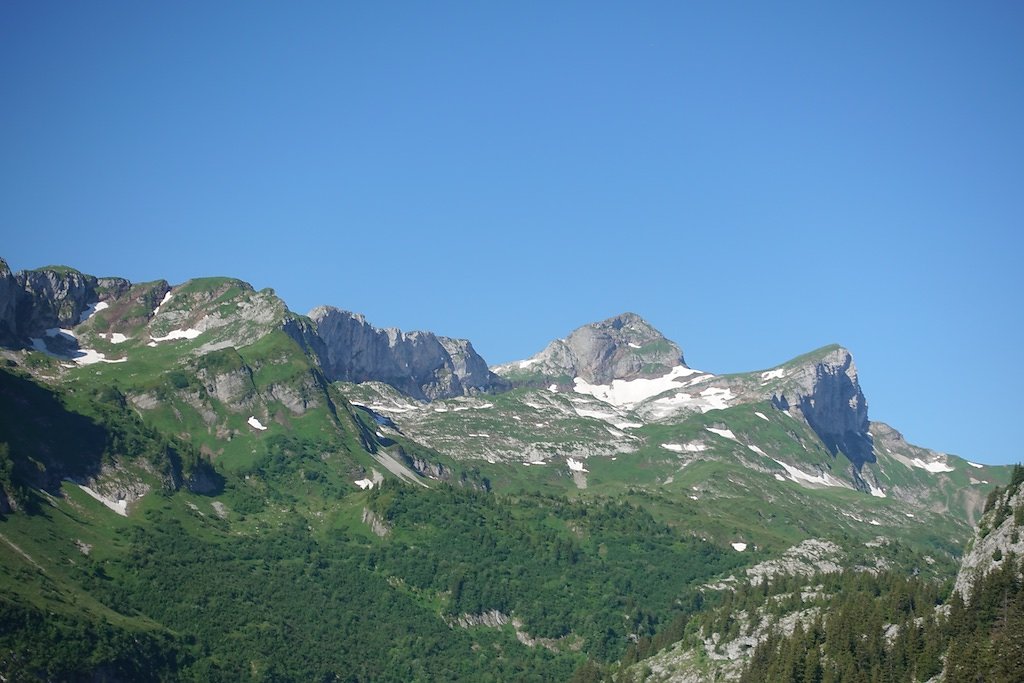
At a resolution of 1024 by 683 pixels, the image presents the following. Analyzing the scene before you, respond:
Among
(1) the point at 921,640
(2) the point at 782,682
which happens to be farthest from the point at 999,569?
(2) the point at 782,682

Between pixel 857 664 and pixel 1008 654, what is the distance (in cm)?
3909

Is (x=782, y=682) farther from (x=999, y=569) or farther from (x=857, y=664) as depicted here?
(x=999, y=569)

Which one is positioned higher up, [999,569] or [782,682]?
[999,569]

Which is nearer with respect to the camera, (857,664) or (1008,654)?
(1008,654)

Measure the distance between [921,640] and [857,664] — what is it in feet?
35.0

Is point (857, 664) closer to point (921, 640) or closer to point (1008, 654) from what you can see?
point (921, 640)

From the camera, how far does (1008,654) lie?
522ft

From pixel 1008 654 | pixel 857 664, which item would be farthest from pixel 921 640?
pixel 1008 654

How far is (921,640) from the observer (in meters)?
196

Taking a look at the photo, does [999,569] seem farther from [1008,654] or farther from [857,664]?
[1008,654]

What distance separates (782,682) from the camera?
19925cm

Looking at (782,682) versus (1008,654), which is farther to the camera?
(782,682)

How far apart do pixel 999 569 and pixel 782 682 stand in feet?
125

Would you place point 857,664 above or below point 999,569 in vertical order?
below
